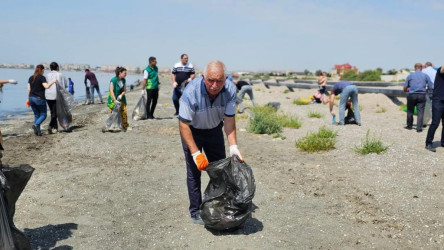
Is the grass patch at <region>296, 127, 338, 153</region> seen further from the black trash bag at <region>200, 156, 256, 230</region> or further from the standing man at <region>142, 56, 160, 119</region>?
the standing man at <region>142, 56, 160, 119</region>

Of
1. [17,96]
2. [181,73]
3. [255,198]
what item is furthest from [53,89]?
[17,96]

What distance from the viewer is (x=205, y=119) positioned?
4195 millimetres

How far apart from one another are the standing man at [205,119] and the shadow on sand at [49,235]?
1355 mm

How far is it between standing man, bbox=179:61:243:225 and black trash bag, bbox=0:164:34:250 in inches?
60.5

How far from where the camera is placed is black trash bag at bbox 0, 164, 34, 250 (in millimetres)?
3182

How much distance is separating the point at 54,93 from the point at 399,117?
10.6m

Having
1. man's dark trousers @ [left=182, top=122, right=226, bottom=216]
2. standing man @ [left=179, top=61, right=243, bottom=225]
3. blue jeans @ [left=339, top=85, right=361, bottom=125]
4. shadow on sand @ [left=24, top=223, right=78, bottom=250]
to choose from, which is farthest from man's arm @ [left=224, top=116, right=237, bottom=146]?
blue jeans @ [left=339, top=85, right=361, bottom=125]

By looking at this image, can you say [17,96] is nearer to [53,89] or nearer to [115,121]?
[53,89]

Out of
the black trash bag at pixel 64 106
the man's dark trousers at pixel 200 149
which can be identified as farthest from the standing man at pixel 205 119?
the black trash bag at pixel 64 106

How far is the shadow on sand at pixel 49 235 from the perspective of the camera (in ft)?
13.1

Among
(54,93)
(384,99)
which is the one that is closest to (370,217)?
(54,93)

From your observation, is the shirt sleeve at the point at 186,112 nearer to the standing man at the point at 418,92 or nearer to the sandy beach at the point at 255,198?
the sandy beach at the point at 255,198

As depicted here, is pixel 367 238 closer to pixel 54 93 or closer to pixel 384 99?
pixel 54 93

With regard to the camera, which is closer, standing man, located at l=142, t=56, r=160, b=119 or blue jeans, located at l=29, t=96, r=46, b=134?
blue jeans, located at l=29, t=96, r=46, b=134
